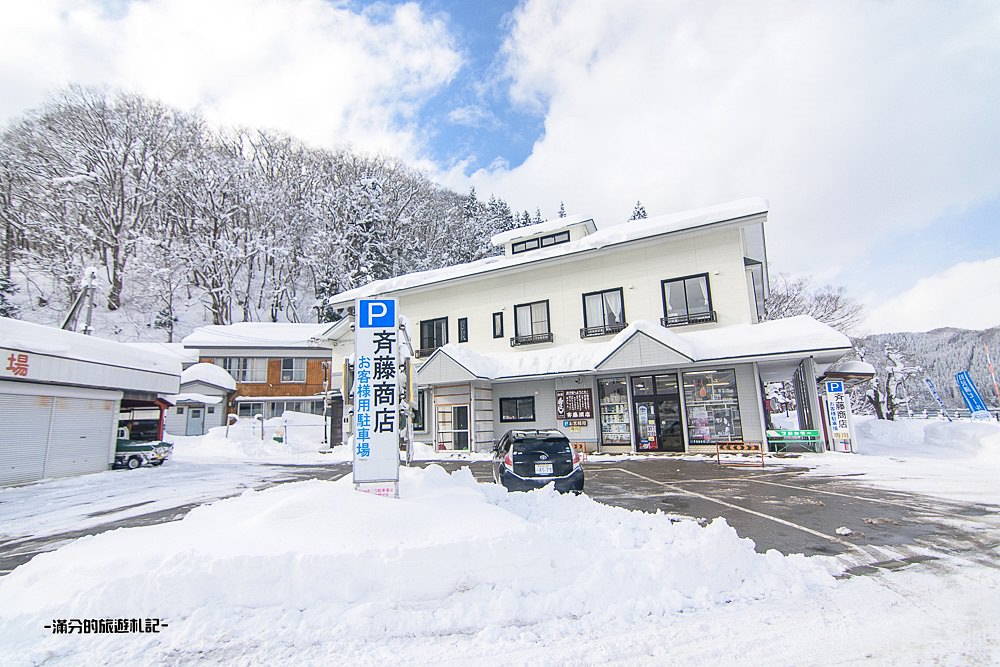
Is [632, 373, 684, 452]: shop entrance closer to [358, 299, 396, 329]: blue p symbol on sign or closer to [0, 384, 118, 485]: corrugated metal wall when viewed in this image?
[358, 299, 396, 329]: blue p symbol on sign

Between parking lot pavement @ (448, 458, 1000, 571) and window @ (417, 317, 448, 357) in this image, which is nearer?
parking lot pavement @ (448, 458, 1000, 571)

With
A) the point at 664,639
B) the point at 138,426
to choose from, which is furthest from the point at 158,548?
the point at 138,426

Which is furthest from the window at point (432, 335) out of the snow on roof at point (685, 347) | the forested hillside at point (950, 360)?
the forested hillside at point (950, 360)

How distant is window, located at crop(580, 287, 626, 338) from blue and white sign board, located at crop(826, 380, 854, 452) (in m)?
7.41

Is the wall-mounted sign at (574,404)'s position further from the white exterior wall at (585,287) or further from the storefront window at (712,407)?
the storefront window at (712,407)

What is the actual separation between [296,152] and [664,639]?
50.0 metres

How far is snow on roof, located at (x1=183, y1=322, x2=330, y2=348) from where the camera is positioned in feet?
113

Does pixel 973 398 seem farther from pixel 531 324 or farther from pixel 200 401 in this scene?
pixel 200 401

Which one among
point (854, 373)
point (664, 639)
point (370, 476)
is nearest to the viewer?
point (664, 639)

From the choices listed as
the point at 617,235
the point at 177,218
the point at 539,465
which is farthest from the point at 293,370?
the point at 539,465

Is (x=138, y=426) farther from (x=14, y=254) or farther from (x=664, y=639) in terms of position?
(x=14, y=254)

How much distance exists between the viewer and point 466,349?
68.9ft

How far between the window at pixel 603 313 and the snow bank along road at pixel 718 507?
5964mm

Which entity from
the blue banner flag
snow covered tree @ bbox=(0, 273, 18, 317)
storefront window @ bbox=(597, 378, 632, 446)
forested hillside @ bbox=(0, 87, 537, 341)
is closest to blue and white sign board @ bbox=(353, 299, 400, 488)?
storefront window @ bbox=(597, 378, 632, 446)
